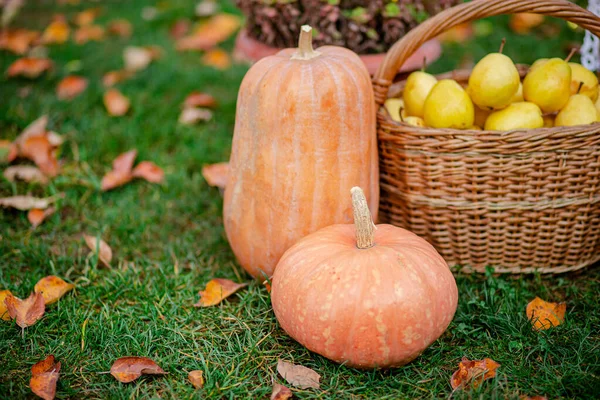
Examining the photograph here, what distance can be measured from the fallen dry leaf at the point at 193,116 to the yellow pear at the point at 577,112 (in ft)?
6.25

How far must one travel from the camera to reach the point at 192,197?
2.62 m

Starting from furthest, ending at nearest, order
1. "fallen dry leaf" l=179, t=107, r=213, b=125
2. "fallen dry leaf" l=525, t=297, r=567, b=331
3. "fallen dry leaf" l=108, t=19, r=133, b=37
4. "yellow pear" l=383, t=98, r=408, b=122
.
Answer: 1. "fallen dry leaf" l=108, t=19, r=133, b=37
2. "fallen dry leaf" l=179, t=107, r=213, b=125
3. "yellow pear" l=383, t=98, r=408, b=122
4. "fallen dry leaf" l=525, t=297, r=567, b=331

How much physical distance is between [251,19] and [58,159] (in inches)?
47.9

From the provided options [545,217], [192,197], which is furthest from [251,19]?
[545,217]

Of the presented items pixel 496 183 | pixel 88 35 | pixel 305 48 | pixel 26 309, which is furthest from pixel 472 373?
pixel 88 35

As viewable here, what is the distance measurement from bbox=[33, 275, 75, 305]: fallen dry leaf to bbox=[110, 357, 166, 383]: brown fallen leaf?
47 cm

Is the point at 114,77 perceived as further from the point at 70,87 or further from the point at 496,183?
the point at 496,183

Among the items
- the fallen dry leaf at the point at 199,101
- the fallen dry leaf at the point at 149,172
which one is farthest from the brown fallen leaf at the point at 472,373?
the fallen dry leaf at the point at 199,101

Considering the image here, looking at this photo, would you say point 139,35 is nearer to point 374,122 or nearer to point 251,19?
point 251,19

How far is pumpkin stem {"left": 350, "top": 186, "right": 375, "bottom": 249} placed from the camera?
1632mm

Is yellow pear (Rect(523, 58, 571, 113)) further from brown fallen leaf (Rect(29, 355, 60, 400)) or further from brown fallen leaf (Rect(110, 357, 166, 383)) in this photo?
brown fallen leaf (Rect(29, 355, 60, 400))

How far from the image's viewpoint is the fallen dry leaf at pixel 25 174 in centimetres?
267

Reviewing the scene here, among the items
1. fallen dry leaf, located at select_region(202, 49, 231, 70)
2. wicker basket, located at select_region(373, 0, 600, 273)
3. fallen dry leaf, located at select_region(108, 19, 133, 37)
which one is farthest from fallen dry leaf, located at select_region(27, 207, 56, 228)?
fallen dry leaf, located at select_region(108, 19, 133, 37)

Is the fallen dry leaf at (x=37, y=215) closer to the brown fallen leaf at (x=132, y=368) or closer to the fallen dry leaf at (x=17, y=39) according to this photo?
the brown fallen leaf at (x=132, y=368)
